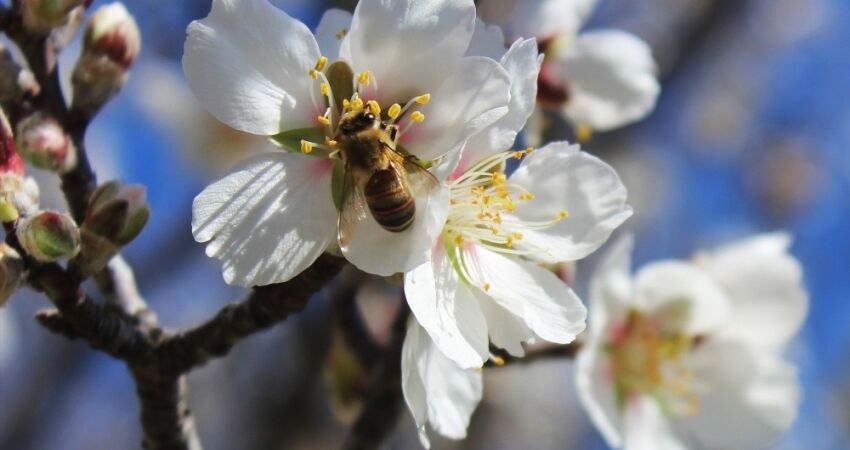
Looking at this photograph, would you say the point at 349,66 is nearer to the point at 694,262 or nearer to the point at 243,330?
the point at 243,330

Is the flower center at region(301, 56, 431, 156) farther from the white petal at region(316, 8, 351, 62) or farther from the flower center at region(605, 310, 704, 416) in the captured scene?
the flower center at region(605, 310, 704, 416)

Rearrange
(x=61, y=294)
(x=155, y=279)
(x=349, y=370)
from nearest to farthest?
(x=61, y=294)
(x=349, y=370)
(x=155, y=279)

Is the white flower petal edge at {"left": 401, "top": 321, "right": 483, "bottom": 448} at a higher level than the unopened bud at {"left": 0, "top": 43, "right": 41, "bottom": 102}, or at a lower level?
lower

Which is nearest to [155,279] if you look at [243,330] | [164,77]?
[164,77]

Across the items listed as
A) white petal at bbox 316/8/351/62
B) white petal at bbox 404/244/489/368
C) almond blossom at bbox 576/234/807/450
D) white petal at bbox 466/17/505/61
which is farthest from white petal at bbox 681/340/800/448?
white petal at bbox 316/8/351/62

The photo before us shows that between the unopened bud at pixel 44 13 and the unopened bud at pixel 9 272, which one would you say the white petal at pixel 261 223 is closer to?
the unopened bud at pixel 9 272

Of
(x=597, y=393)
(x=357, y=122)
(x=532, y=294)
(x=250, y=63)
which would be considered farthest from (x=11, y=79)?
(x=597, y=393)

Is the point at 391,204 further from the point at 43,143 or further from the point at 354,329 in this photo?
the point at 354,329
